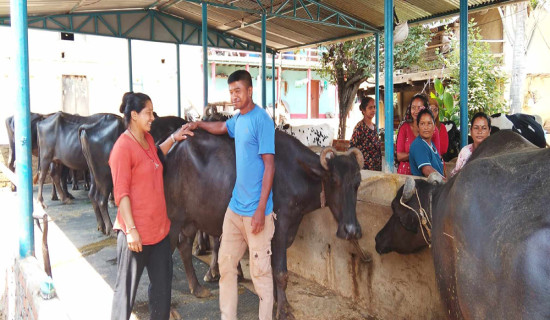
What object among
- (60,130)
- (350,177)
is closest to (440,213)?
(350,177)

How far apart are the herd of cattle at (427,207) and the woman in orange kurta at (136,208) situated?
3.15 ft

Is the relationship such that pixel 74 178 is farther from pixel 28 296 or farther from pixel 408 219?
pixel 408 219

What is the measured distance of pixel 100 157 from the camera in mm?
6449

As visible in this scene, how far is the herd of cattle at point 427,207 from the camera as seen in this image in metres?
1.88

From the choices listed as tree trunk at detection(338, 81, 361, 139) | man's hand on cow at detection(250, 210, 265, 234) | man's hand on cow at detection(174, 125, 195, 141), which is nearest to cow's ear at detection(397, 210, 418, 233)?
man's hand on cow at detection(250, 210, 265, 234)

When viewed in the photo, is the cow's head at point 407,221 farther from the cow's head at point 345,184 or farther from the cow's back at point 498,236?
the cow's back at point 498,236

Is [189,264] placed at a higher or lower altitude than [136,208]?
lower

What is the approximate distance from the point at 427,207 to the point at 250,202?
134 cm

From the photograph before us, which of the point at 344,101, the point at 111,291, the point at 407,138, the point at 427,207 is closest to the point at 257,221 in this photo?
the point at 427,207

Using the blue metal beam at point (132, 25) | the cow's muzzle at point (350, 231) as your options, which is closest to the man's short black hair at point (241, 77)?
the cow's muzzle at point (350, 231)

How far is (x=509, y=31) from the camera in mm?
16734

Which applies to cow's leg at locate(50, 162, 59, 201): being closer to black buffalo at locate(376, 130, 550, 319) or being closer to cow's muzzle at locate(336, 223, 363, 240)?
cow's muzzle at locate(336, 223, 363, 240)

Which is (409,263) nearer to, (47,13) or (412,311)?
(412,311)

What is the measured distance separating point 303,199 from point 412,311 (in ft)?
4.38
